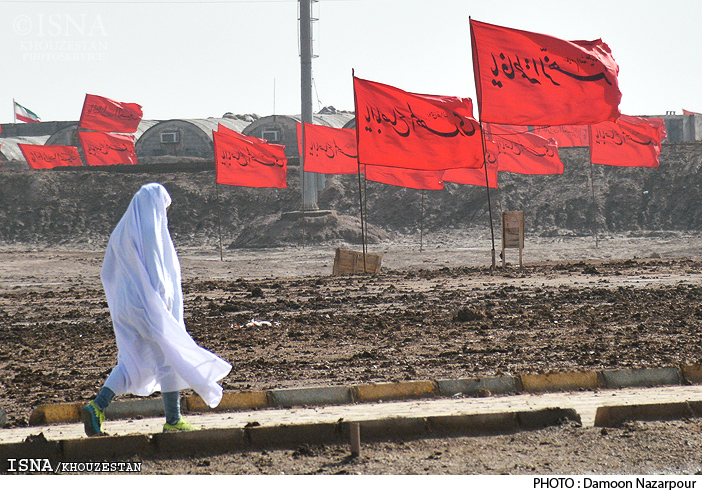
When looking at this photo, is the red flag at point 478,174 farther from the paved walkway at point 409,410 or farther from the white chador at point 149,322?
the white chador at point 149,322

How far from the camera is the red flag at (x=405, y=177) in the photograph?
21.7 meters

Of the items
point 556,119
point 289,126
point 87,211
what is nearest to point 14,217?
point 87,211

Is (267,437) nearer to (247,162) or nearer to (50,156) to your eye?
(247,162)

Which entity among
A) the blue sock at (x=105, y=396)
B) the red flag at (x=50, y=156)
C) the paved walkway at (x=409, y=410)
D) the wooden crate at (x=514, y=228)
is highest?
the red flag at (x=50, y=156)

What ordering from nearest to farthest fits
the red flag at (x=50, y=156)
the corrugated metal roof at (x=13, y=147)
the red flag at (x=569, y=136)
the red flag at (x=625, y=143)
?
1. the red flag at (x=625, y=143)
2. the red flag at (x=569, y=136)
3. the red flag at (x=50, y=156)
4. the corrugated metal roof at (x=13, y=147)

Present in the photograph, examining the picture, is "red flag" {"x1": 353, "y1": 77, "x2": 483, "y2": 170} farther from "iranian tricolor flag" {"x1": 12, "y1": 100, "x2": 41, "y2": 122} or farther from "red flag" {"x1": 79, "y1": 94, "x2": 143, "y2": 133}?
"iranian tricolor flag" {"x1": 12, "y1": 100, "x2": 41, "y2": 122}

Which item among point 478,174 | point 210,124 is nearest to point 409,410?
point 478,174

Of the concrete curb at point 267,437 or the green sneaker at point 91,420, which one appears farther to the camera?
the green sneaker at point 91,420

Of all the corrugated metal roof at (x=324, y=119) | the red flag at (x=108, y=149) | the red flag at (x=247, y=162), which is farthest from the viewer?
Result: the corrugated metal roof at (x=324, y=119)

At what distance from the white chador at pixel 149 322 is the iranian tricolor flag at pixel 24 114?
5040cm

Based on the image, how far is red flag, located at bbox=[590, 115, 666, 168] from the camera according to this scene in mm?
23844

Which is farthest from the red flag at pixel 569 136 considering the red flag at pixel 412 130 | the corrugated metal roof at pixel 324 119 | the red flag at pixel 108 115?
the red flag at pixel 412 130

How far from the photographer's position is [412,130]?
15578 millimetres

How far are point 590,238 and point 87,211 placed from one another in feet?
65.9
